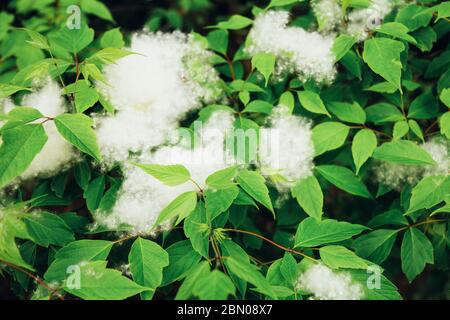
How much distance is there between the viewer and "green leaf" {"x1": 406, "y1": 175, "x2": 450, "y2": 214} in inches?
57.0

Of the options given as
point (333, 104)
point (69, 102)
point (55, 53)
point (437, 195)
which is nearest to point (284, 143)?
point (333, 104)

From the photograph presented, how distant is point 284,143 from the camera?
5.69 ft

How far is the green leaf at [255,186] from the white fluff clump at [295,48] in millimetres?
671

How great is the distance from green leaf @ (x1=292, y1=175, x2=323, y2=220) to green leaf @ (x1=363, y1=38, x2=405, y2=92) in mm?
516

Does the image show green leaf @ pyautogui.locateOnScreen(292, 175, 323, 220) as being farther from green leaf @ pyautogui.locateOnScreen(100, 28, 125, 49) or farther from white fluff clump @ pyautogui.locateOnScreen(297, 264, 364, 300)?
green leaf @ pyautogui.locateOnScreen(100, 28, 125, 49)

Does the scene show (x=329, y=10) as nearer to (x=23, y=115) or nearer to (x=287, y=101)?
(x=287, y=101)

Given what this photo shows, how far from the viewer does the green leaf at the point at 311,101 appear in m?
1.72

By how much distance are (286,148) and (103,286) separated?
0.96 metres

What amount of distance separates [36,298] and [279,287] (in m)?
0.84

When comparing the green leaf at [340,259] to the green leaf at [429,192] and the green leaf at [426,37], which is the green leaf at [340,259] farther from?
the green leaf at [426,37]

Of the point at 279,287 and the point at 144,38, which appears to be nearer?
the point at 279,287

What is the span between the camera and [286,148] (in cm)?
173

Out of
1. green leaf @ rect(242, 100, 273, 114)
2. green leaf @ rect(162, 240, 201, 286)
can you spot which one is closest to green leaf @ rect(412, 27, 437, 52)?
green leaf @ rect(242, 100, 273, 114)
